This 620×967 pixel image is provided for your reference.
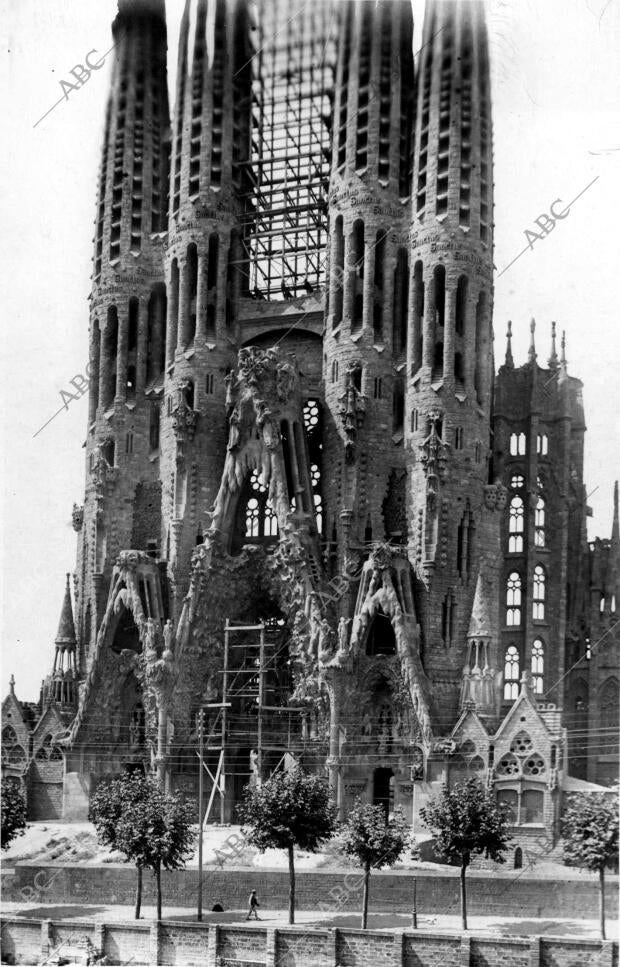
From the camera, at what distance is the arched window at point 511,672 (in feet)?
265

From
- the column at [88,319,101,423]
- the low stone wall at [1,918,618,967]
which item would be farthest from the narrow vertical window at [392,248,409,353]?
the low stone wall at [1,918,618,967]

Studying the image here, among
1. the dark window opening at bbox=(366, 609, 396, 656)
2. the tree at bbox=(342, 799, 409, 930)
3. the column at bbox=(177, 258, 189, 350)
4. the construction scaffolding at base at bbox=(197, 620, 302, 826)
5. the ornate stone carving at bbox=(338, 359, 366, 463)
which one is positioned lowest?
the tree at bbox=(342, 799, 409, 930)

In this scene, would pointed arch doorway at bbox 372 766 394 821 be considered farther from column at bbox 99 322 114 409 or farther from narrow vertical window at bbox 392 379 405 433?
column at bbox 99 322 114 409

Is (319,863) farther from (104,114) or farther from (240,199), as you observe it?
(104,114)

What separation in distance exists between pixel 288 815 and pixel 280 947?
9.41 meters

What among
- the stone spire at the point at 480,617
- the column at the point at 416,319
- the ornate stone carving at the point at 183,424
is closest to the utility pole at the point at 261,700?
the stone spire at the point at 480,617

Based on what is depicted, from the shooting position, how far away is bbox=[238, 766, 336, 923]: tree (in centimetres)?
6025

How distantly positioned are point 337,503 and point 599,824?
29450 millimetres

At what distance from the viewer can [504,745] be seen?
71.0 metres

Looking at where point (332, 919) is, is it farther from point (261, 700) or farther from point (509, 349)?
point (509, 349)

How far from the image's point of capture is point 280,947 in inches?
2021

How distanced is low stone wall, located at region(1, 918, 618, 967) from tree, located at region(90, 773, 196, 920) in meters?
5.32

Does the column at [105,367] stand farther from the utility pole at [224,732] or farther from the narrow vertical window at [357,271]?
the utility pole at [224,732]

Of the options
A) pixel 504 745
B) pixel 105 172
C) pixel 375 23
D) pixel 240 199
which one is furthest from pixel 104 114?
pixel 504 745
